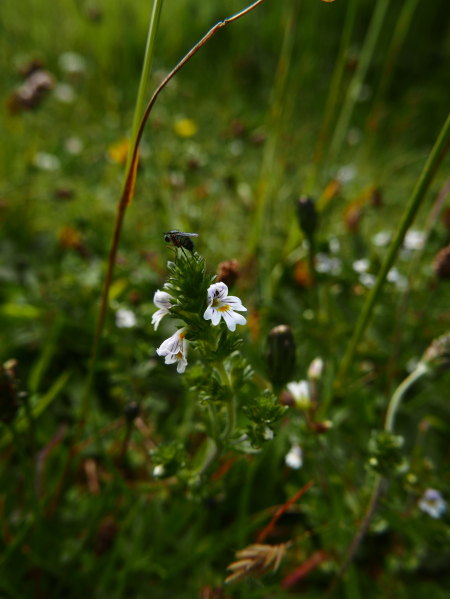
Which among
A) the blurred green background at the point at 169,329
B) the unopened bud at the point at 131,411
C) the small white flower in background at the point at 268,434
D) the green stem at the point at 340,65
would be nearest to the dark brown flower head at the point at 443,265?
the blurred green background at the point at 169,329

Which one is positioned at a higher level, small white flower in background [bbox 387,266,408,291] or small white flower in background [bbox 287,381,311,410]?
small white flower in background [bbox 387,266,408,291]

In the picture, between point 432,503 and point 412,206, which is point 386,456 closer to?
point 432,503

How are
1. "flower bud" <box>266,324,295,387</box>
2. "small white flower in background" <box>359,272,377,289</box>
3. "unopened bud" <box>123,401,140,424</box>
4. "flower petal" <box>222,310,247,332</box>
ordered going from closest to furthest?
"flower petal" <box>222,310,247,332</box> < "flower bud" <box>266,324,295,387</box> < "unopened bud" <box>123,401,140,424</box> < "small white flower in background" <box>359,272,377,289</box>

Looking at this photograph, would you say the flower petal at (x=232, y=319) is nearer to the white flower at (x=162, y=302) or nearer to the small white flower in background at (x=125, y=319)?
the white flower at (x=162, y=302)

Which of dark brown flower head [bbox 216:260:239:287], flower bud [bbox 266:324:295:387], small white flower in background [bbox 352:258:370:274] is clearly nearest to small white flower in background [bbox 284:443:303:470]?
flower bud [bbox 266:324:295:387]

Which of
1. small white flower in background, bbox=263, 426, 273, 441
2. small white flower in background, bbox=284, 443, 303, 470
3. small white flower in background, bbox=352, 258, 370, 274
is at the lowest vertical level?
small white flower in background, bbox=284, 443, 303, 470

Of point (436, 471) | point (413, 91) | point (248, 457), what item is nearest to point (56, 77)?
point (413, 91)

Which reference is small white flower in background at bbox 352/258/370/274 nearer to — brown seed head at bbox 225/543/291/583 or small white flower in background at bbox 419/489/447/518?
small white flower in background at bbox 419/489/447/518
